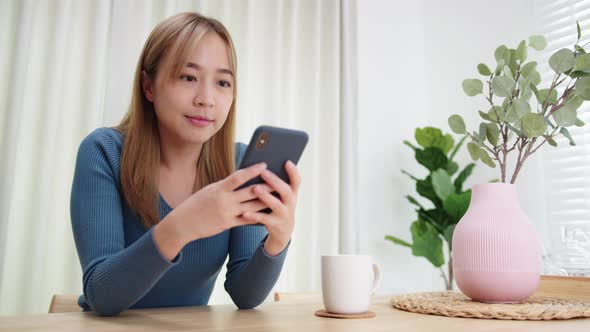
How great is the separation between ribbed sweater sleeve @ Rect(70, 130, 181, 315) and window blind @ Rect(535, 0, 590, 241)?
2079mm

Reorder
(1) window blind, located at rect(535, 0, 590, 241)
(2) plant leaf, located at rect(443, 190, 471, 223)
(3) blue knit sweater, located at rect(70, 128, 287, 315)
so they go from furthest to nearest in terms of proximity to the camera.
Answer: (2) plant leaf, located at rect(443, 190, 471, 223), (1) window blind, located at rect(535, 0, 590, 241), (3) blue knit sweater, located at rect(70, 128, 287, 315)

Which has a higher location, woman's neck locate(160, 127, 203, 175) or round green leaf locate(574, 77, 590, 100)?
round green leaf locate(574, 77, 590, 100)

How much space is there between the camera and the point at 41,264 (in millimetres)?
2105

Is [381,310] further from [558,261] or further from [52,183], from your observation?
[52,183]

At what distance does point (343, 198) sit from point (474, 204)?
1.91 meters

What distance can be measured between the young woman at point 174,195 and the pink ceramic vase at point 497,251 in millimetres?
329

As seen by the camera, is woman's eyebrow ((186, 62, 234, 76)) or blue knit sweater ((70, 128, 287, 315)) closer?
blue knit sweater ((70, 128, 287, 315))

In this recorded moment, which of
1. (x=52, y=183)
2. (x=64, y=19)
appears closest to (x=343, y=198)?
(x=52, y=183)

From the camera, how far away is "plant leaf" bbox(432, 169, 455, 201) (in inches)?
101

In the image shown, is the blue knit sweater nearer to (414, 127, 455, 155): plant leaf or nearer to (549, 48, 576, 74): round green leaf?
(549, 48, 576, 74): round green leaf

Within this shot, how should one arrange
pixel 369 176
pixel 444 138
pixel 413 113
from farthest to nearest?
pixel 413 113, pixel 369 176, pixel 444 138

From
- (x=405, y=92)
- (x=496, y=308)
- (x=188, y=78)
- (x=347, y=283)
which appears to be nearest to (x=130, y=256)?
(x=347, y=283)

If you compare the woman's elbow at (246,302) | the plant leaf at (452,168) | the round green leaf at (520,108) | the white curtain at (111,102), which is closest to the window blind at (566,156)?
the plant leaf at (452,168)

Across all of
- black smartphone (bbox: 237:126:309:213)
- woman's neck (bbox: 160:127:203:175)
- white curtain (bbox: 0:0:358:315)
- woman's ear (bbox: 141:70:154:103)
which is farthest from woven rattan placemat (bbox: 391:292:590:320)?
white curtain (bbox: 0:0:358:315)
